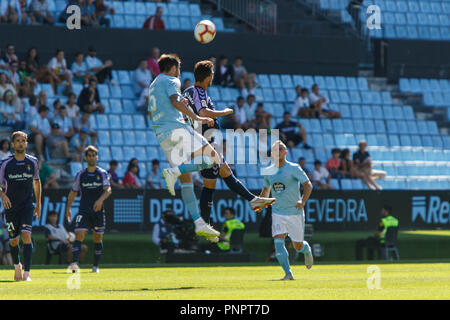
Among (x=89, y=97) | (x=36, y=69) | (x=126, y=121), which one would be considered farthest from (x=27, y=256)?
(x=36, y=69)

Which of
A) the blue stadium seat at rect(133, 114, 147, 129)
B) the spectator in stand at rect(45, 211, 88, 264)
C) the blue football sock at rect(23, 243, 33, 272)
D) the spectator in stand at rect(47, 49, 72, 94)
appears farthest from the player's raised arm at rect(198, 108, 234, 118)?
the spectator in stand at rect(47, 49, 72, 94)

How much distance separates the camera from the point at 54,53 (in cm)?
2831

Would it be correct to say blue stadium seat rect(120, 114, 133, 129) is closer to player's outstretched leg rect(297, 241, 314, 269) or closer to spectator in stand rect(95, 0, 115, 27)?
spectator in stand rect(95, 0, 115, 27)

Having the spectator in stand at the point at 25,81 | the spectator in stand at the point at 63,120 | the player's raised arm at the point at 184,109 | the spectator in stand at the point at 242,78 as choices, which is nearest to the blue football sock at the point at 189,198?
the player's raised arm at the point at 184,109

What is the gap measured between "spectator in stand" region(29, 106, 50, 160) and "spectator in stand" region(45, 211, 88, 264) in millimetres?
2710

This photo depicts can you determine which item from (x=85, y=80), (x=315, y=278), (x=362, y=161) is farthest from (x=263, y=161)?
(x=315, y=278)

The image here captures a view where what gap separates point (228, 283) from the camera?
1410 cm

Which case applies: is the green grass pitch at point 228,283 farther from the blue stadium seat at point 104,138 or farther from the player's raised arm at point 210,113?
the blue stadium seat at point 104,138

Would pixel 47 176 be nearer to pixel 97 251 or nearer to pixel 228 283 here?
pixel 97 251

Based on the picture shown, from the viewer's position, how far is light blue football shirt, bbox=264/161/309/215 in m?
16.2

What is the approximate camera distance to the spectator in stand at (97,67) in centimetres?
2709

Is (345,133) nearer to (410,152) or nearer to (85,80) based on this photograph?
(410,152)

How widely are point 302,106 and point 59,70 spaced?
23.3ft
